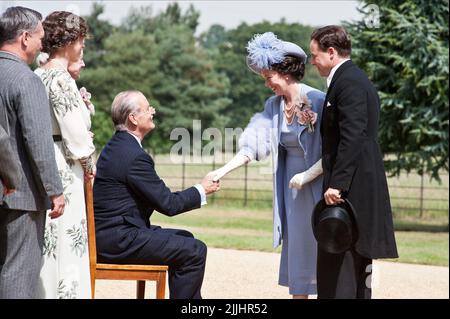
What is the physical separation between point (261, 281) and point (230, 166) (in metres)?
4.15

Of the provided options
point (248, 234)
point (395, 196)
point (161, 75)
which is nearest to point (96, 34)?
point (161, 75)

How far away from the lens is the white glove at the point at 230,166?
5590 mm

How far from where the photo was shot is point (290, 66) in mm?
5629

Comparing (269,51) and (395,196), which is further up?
(269,51)

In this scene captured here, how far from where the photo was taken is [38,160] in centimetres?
452

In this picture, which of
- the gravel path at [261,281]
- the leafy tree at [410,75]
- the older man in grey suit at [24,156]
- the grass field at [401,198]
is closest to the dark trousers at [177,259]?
the older man in grey suit at [24,156]

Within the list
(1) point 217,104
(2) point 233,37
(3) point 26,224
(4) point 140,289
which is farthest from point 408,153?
(2) point 233,37

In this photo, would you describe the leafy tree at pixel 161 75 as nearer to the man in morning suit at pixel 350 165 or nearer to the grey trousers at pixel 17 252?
the man in morning suit at pixel 350 165

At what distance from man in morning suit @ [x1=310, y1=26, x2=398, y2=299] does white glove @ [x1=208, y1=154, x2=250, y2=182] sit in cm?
67

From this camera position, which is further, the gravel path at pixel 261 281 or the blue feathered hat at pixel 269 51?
the gravel path at pixel 261 281

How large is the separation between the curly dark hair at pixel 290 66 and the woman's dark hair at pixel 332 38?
1.37 ft

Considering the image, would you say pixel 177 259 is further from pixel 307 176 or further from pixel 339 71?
pixel 339 71
